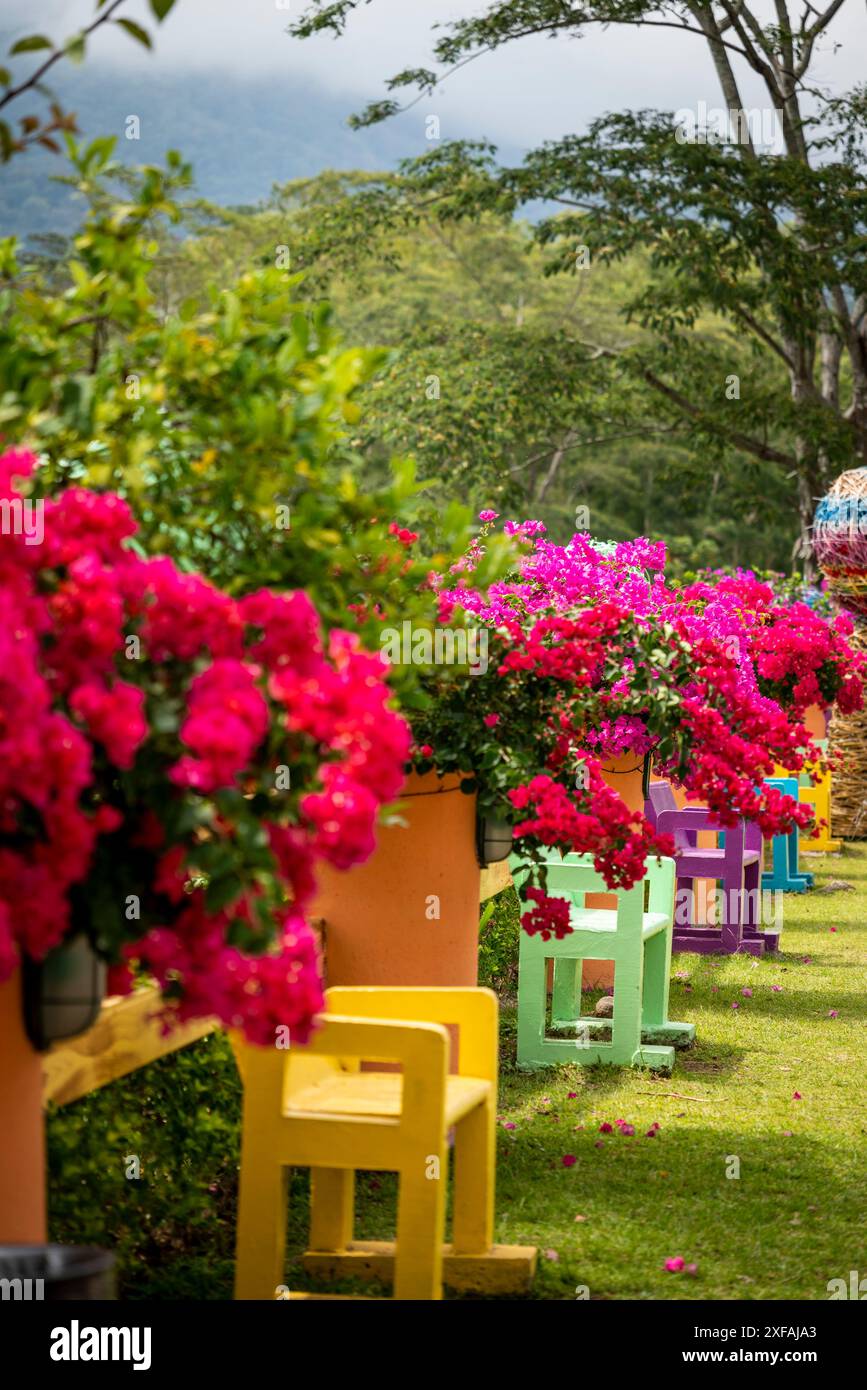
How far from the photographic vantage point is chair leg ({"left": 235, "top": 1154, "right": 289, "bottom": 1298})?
11.4ft

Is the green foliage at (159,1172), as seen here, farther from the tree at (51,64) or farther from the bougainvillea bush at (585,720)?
the tree at (51,64)

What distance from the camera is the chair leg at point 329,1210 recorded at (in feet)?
13.1

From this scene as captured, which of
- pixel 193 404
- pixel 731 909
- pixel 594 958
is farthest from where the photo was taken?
pixel 731 909

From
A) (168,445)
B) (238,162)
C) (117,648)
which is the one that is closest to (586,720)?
(168,445)

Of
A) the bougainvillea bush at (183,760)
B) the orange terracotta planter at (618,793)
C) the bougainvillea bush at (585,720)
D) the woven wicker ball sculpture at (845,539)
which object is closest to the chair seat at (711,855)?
the orange terracotta planter at (618,793)

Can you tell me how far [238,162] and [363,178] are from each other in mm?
122132

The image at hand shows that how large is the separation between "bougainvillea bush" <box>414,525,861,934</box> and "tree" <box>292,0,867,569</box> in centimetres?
1117

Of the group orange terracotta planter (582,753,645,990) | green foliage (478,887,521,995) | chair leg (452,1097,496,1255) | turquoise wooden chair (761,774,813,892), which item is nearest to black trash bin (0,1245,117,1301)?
chair leg (452,1097,496,1255)

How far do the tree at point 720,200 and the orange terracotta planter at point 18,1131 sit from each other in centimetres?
1414

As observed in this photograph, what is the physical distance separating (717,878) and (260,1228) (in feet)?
19.4

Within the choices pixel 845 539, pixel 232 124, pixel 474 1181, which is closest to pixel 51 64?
pixel 474 1181

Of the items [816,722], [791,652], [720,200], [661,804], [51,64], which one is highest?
[720,200]

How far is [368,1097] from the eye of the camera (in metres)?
3.70

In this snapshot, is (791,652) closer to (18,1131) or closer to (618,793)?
(618,793)
